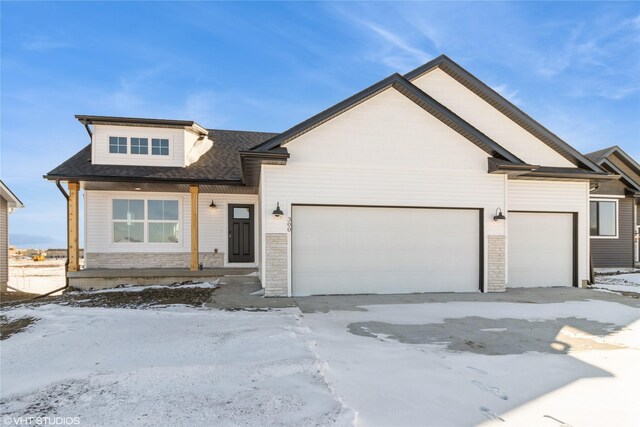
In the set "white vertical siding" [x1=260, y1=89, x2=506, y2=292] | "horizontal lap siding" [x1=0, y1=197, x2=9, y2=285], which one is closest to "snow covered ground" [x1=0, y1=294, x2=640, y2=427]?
"white vertical siding" [x1=260, y1=89, x2=506, y2=292]

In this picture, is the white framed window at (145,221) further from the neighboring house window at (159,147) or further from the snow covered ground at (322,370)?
the snow covered ground at (322,370)

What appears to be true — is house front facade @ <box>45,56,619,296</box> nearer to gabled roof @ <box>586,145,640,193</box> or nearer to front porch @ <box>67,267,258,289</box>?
front porch @ <box>67,267,258,289</box>

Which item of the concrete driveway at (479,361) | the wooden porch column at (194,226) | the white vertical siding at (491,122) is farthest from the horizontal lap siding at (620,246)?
the wooden porch column at (194,226)

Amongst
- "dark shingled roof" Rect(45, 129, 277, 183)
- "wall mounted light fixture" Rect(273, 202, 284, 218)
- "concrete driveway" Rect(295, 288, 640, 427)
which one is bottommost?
"concrete driveway" Rect(295, 288, 640, 427)

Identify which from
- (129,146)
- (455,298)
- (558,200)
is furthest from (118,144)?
(558,200)

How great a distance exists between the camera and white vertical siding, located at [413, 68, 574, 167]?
33.1 feet

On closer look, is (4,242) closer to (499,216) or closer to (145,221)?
(145,221)

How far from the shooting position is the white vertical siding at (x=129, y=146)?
11016 millimetres

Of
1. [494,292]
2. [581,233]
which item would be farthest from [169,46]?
[581,233]

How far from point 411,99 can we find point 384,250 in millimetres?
4020

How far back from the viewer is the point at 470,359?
4.08 metres

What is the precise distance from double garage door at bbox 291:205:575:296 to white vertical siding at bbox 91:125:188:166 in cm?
584

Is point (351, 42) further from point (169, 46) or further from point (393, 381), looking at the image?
point (393, 381)

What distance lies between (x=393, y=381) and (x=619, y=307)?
7125 mm
